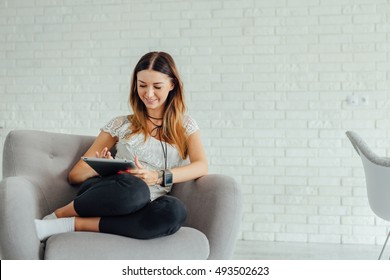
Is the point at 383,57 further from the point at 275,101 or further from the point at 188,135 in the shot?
the point at 188,135

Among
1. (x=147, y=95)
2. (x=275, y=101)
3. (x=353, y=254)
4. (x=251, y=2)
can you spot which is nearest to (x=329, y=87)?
(x=275, y=101)

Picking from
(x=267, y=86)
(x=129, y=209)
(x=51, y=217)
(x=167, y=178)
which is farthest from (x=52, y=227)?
(x=267, y=86)

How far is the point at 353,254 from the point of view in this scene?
149 inches

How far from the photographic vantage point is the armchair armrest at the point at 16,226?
6.55 ft

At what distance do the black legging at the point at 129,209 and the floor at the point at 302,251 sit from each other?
62.7 inches

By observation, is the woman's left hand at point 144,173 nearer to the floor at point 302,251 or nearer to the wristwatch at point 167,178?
the wristwatch at point 167,178

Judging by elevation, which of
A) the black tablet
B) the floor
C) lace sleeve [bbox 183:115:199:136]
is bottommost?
the floor

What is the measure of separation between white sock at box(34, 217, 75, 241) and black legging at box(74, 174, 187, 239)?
0.07 metres

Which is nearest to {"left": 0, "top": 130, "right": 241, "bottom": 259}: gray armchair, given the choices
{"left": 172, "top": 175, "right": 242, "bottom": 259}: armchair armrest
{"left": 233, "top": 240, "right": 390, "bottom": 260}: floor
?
{"left": 172, "top": 175, "right": 242, "bottom": 259}: armchair armrest

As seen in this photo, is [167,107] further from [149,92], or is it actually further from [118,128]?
[118,128]

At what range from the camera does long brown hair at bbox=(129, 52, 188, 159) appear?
2.58m

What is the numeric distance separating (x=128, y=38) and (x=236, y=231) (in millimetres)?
2601

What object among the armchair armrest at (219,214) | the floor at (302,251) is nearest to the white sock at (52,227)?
the armchair armrest at (219,214)

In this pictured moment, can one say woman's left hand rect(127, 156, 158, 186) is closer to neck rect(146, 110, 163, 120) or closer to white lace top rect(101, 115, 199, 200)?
white lace top rect(101, 115, 199, 200)
